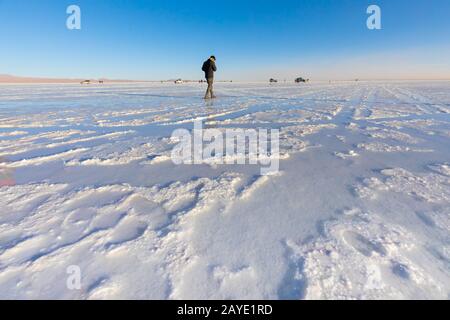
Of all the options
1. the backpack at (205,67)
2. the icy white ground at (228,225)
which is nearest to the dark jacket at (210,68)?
the backpack at (205,67)

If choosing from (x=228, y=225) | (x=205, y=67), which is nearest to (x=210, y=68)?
(x=205, y=67)

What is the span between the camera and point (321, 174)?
2863 mm

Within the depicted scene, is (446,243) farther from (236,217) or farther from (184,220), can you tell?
(184,220)

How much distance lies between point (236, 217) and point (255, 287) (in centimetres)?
71

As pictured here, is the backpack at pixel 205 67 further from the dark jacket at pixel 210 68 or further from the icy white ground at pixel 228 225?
the icy white ground at pixel 228 225

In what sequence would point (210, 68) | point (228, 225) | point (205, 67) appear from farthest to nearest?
point (205, 67) < point (210, 68) < point (228, 225)

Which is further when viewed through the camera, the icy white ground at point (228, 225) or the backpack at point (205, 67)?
the backpack at point (205, 67)

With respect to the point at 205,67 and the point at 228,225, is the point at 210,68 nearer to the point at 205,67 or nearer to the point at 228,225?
the point at 205,67

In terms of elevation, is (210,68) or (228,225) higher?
(210,68)

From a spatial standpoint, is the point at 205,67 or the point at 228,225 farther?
the point at 205,67

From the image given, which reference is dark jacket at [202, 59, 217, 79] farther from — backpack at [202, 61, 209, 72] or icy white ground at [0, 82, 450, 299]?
icy white ground at [0, 82, 450, 299]
